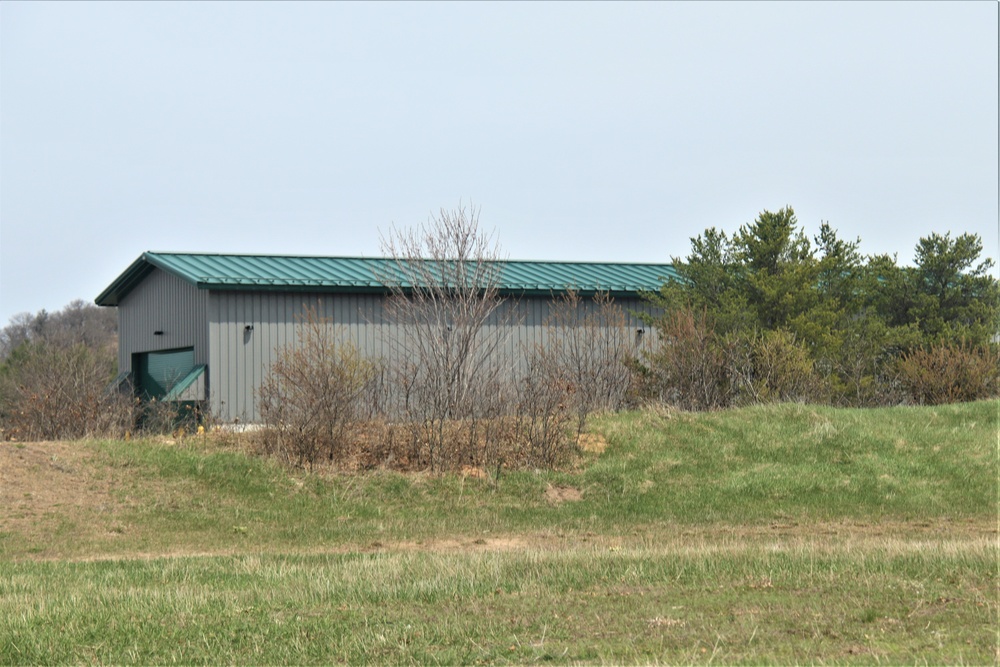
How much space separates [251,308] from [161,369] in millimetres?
5126

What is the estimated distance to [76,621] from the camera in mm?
7832

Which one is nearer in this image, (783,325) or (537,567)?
(537,567)

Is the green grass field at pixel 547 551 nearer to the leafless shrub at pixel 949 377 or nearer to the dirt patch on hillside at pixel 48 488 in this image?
the dirt patch on hillside at pixel 48 488

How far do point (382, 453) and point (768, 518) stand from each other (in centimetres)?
656

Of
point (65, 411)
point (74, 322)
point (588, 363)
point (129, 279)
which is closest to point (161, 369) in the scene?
point (129, 279)

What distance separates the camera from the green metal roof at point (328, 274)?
84.5ft

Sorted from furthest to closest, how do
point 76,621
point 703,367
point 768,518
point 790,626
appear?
point 703,367
point 768,518
point 76,621
point 790,626

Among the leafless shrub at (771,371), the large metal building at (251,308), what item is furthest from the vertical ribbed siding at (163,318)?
the leafless shrub at (771,371)

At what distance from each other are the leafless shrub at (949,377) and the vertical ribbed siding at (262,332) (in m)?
7.00

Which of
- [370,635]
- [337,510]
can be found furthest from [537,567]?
[337,510]

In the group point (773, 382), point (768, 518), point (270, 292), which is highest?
point (270, 292)

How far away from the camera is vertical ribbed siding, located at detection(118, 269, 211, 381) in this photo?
25.9m

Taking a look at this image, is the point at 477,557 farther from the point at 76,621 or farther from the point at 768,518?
the point at 768,518

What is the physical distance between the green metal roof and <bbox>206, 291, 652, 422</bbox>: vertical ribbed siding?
326 millimetres
